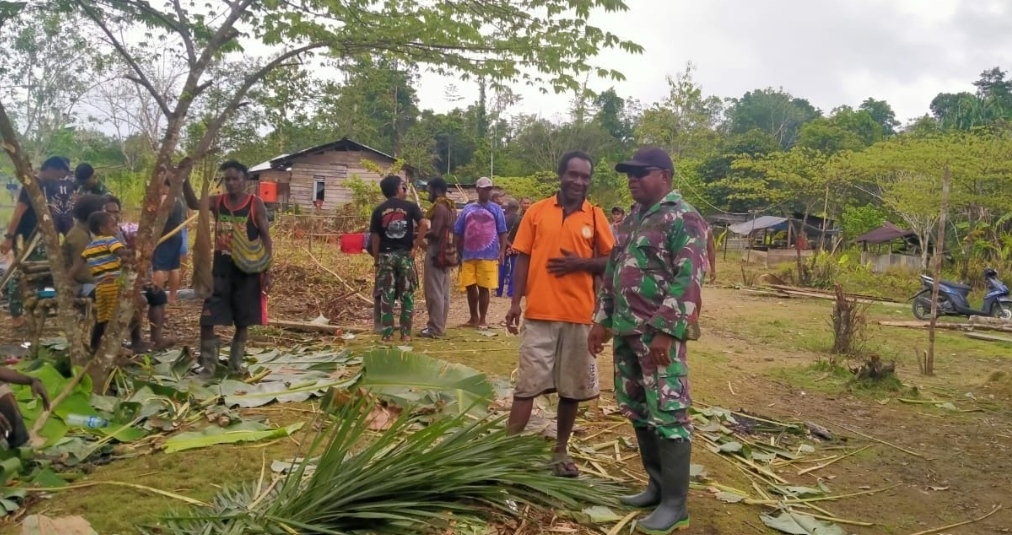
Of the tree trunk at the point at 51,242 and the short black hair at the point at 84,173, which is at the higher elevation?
the short black hair at the point at 84,173

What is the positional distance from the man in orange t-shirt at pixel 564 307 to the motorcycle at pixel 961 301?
12.4 m

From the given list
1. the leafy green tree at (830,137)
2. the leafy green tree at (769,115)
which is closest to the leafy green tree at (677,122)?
the leafy green tree at (830,137)

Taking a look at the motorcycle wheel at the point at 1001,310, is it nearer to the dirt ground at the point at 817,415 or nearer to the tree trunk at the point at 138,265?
the dirt ground at the point at 817,415

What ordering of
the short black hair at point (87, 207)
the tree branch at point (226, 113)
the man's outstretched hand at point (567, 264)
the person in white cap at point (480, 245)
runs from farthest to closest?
the person in white cap at point (480, 245) → the short black hair at point (87, 207) → the tree branch at point (226, 113) → the man's outstretched hand at point (567, 264)

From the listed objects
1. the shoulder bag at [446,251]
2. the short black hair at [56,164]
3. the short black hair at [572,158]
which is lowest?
the shoulder bag at [446,251]

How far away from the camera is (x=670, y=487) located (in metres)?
3.35

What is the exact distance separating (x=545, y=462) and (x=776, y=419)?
2.88 meters

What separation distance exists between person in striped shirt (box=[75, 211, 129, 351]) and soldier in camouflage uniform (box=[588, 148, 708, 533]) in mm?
4025

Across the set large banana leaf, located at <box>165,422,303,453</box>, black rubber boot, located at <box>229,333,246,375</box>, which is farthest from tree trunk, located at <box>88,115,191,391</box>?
large banana leaf, located at <box>165,422,303,453</box>

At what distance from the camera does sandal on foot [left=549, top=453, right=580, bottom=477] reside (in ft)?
12.5

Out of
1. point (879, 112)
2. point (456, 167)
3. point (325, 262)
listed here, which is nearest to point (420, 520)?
point (325, 262)

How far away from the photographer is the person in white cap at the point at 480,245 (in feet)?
27.2

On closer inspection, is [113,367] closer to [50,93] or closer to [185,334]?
[185,334]

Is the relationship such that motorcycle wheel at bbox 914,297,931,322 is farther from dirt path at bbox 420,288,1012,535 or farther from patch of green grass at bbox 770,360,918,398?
patch of green grass at bbox 770,360,918,398
